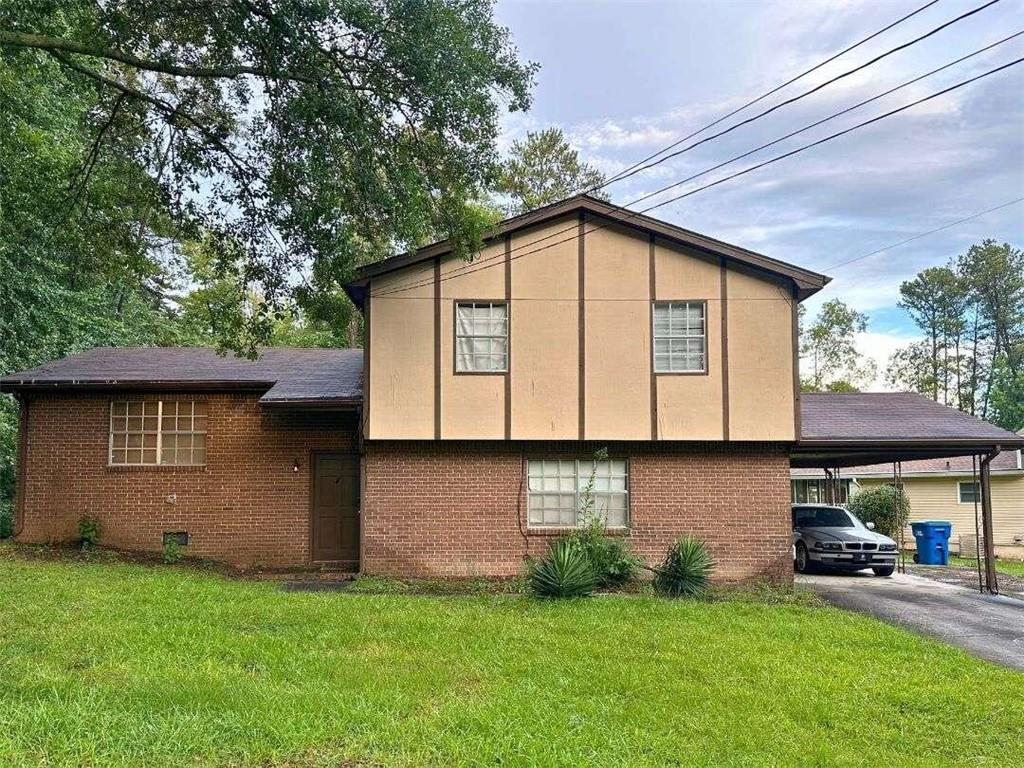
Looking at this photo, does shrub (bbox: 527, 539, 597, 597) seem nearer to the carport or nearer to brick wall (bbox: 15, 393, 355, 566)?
the carport

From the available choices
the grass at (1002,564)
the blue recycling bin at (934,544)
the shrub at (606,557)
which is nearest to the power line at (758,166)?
the shrub at (606,557)

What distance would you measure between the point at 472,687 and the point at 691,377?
746 centimetres

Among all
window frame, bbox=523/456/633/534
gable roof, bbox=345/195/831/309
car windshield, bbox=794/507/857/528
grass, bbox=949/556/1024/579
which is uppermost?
gable roof, bbox=345/195/831/309

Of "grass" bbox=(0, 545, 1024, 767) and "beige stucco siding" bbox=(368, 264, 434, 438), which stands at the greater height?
"beige stucco siding" bbox=(368, 264, 434, 438)

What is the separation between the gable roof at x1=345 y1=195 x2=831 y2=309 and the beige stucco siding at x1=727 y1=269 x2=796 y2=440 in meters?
0.33

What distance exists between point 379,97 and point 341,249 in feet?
6.98

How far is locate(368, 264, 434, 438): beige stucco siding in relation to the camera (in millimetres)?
12094

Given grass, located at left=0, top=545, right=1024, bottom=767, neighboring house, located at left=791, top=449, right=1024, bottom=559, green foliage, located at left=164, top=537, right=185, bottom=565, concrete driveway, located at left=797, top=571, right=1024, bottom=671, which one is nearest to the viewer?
grass, located at left=0, top=545, right=1024, bottom=767

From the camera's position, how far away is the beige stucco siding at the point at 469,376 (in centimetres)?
1214

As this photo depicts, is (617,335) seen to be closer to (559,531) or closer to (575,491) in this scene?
(575,491)

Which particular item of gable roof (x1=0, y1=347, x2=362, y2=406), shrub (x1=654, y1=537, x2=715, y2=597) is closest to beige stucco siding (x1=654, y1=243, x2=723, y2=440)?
shrub (x1=654, y1=537, x2=715, y2=597)

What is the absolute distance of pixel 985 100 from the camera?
1337 centimetres

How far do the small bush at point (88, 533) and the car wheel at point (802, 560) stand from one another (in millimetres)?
13724

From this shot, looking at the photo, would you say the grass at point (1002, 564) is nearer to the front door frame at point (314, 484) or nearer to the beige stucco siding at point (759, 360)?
the beige stucco siding at point (759, 360)
